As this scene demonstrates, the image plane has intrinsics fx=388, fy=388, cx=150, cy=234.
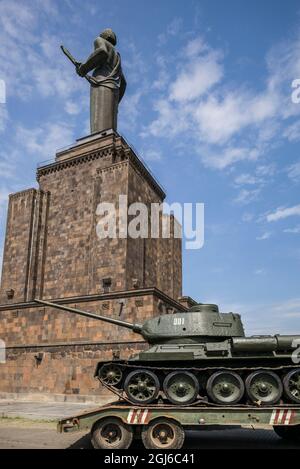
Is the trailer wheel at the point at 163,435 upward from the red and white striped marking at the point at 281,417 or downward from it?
downward

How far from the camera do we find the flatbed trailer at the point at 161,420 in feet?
26.4

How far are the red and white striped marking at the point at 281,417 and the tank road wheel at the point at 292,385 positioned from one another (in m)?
0.37

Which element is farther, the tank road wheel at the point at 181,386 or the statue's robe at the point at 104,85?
the statue's robe at the point at 104,85

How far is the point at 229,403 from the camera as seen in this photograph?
8430 millimetres

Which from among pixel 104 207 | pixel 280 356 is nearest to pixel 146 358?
pixel 280 356

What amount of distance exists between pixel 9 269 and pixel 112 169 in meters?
10.6

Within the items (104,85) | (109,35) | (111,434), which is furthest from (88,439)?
(109,35)

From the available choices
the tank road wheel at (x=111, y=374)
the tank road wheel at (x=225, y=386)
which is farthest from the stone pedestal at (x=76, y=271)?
the tank road wheel at (x=225, y=386)

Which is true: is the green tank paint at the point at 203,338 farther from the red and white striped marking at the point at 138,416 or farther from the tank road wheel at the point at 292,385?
A: the red and white striped marking at the point at 138,416

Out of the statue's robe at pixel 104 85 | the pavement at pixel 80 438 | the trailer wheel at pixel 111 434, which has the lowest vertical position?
the pavement at pixel 80 438

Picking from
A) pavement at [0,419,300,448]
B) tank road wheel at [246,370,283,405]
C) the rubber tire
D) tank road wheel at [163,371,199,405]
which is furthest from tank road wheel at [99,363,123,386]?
the rubber tire

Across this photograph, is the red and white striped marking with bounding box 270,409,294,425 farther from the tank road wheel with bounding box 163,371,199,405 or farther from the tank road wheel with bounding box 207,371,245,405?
the tank road wheel with bounding box 163,371,199,405

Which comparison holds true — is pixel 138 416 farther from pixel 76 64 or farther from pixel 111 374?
pixel 76 64

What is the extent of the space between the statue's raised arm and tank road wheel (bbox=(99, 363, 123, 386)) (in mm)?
25113
